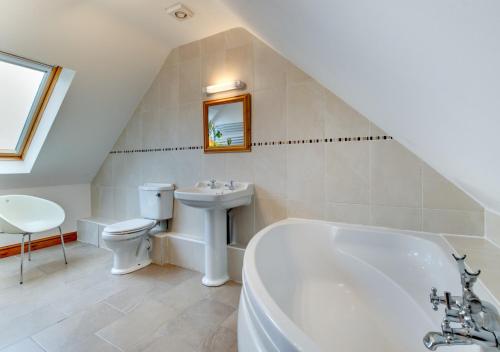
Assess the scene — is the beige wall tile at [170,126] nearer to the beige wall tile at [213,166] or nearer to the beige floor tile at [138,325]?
the beige wall tile at [213,166]

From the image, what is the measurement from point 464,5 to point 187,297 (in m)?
2.24

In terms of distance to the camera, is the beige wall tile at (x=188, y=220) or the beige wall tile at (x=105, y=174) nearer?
the beige wall tile at (x=188, y=220)

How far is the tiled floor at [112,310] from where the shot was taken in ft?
4.95

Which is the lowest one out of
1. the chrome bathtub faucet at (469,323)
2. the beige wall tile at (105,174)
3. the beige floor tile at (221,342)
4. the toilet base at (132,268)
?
the beige floor tile at (221,342)

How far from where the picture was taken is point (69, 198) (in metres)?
3.49

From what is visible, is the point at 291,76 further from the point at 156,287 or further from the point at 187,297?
the point at 156,287

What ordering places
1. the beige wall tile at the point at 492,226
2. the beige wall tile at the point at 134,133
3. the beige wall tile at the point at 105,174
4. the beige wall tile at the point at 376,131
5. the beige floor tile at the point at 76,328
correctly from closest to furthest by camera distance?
the beige wall tile at the point at 492,226 → the beige floor tile at the point at 76,328 → the beige wall tile at the point at 376,131 → the beige wall tile at the point at 134,133 → the beige wall tile at the point at 105,174

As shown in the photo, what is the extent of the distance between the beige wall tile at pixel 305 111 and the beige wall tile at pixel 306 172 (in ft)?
0.38

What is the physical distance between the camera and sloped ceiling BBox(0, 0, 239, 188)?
2037 millimetres

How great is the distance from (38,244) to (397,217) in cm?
404

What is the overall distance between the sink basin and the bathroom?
2cm

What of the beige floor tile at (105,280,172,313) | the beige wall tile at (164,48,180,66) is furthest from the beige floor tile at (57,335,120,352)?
the beige wall tile at (164,48,180,66)

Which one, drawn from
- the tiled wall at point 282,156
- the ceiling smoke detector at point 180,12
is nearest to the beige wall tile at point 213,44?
the tiled wall at point 282,156

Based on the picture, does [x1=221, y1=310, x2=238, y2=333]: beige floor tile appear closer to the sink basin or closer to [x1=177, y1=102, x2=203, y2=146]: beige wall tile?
the sink basin
